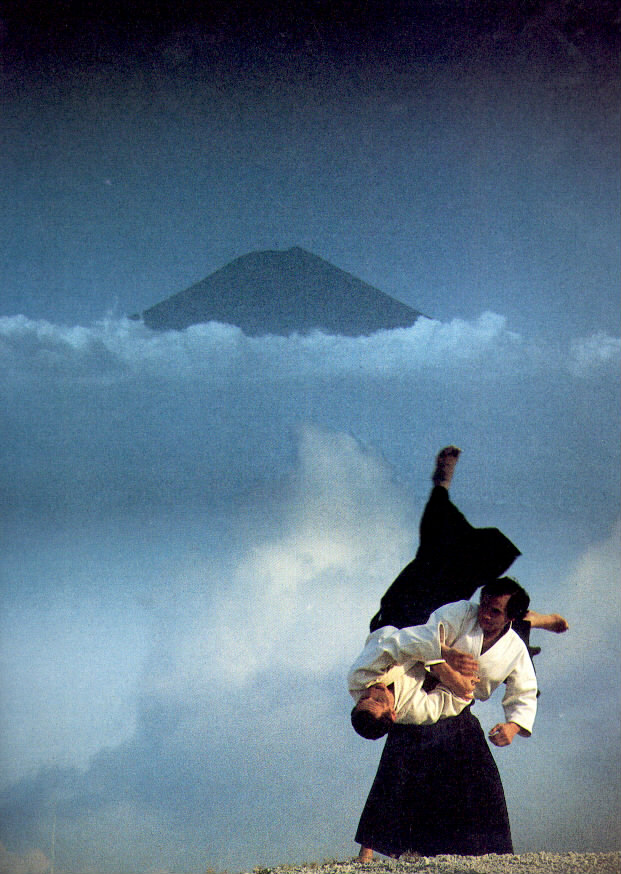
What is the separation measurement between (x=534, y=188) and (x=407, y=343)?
→ 0.97m

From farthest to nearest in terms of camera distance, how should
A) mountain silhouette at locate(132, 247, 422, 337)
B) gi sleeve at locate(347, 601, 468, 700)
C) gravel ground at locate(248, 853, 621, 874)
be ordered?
mountain silhouette at locate(132, 247, 422, 337), gravel ground at locate(248, 853, 621, 874), gi sleeve at locate(347, 601, 468, 700)

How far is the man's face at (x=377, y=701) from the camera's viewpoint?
2.93 meters

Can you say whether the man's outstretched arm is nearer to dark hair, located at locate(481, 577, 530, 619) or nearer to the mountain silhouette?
dark hair, located at locate(481, 577, 530, 619)

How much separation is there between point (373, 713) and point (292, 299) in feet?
6.75

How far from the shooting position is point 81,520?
3.92m

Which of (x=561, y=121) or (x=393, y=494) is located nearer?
(x=393, y=494)

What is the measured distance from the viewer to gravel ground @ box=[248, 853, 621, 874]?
10.7 feet

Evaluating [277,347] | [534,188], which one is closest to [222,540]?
[277,347]

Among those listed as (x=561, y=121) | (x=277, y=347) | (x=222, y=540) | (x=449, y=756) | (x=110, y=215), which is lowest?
(x=449, y=756)

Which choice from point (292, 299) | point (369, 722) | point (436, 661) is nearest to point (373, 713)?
point (369, 722)

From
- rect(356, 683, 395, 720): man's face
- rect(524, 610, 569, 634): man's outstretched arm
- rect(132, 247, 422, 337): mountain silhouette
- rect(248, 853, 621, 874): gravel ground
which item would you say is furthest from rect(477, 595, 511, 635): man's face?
rect(132, 247, 422, 337): mountain silhouette

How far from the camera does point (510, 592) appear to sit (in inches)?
137

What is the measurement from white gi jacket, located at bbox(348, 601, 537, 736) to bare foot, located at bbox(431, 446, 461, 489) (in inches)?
25.2

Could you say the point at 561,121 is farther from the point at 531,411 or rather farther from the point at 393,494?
the point at 393,494
